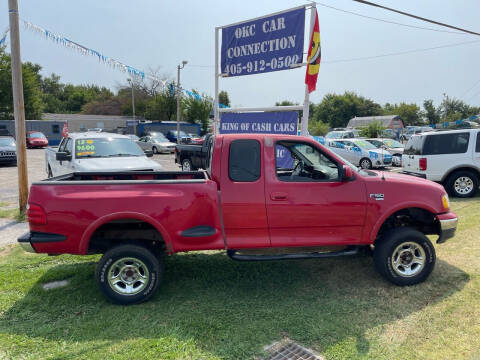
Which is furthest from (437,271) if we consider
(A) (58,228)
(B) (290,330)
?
(A) (58,228)

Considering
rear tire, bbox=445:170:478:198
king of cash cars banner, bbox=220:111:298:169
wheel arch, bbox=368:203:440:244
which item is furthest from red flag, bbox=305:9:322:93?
rear tire, bbox=445:170:478:198

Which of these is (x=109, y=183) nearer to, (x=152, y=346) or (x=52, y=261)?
(x=152, y=346)

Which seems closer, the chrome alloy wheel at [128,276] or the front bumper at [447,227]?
the chrome alloy wheel at [128,276]

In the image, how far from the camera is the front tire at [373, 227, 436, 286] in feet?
14.4

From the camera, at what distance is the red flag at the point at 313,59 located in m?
7.29

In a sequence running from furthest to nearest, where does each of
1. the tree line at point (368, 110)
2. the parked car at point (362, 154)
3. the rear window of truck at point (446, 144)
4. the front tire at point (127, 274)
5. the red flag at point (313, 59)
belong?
the tree line at point (368, 110)
the parked car at point (362, 154)
the rear window of truck at point (446, 144)
the red flag at point (313, 59)
the front tire at point (127, 274)

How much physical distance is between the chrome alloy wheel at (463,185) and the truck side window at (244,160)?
790 cm

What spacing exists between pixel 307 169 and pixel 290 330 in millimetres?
2081

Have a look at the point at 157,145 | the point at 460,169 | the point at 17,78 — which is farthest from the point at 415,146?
the point at 157,145

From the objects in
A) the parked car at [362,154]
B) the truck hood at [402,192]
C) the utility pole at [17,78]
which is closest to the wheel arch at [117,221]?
the truck hood at [402,192]

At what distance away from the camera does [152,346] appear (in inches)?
131

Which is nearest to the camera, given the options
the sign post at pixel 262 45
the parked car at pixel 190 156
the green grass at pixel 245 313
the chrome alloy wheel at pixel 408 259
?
the green grass at pixel 245 313

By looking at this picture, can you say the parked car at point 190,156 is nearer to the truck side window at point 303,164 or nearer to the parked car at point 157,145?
the truck side window at point 303,164

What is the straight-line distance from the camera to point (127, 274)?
13.5ft
